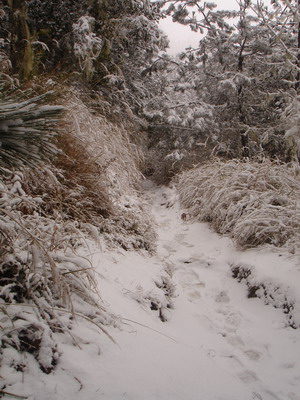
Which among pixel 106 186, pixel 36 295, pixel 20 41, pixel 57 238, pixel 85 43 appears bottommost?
pixel 36 295

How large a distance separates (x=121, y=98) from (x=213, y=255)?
160 inches

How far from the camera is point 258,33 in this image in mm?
7246

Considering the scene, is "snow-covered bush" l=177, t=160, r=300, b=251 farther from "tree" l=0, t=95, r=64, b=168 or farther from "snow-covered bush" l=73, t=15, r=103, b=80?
"snow-covered bush" l=73, t=15, r=103, b=80

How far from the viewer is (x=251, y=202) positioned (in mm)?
3855

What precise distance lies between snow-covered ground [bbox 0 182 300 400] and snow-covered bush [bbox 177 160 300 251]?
0.85 ft

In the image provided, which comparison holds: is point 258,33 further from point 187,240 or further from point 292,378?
point 292,378

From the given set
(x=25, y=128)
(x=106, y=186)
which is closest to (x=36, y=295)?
(x=25, y=128)

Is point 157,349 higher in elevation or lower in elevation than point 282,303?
lower

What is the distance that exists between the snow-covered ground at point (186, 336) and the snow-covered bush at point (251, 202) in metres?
0.26

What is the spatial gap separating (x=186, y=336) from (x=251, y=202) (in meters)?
2.31

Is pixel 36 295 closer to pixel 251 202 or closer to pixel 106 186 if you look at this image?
pixel 106 186

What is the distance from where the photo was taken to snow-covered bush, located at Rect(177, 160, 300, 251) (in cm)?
325

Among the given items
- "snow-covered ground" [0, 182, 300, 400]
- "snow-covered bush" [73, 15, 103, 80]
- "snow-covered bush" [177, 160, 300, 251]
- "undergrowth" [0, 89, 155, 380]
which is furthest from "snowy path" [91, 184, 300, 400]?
"snow-covered bush" [73, 15, 103, 80]

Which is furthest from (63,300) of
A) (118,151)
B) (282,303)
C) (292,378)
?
(118,151)
